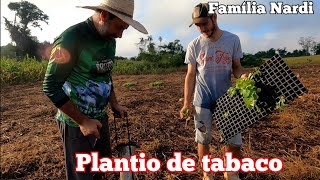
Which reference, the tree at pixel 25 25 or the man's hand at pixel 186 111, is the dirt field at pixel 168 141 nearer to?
the man's hand at pixel 186 111

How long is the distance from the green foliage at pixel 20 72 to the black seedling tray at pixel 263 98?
45.8 ft

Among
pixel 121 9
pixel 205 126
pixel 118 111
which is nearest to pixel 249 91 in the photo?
pixel 205 126

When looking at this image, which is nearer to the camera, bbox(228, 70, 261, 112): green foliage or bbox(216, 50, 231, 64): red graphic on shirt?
bbox(228, 70, 261, 112): green foliage

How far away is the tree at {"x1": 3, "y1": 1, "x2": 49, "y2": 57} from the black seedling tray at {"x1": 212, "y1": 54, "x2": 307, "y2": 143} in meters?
46.1

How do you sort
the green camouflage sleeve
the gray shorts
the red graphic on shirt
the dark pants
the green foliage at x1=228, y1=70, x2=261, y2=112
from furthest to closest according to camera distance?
the gray shorts < the red graphic on shirt < the green foliage at x1=228, y1=70, x2=261, y2=112 < the dark pants < the green camouflage sleeve

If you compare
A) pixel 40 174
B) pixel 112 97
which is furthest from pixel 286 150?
pixel 40 174

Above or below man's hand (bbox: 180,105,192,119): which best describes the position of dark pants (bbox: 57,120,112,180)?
below

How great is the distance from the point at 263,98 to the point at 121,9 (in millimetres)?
1460

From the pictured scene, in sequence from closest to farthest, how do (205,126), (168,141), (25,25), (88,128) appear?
(88,128) < (205,126) < (168,141) < (25,25)

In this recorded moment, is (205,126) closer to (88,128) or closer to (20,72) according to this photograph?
(88,128)

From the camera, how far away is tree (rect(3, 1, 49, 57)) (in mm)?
46094

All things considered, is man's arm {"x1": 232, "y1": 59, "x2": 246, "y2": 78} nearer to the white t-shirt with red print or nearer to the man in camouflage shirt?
the white t-shirt with red print

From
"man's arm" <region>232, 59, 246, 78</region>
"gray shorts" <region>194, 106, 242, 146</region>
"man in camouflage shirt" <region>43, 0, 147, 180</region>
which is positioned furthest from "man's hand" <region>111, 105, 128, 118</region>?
"man's arm" <region>232, 59, 246, 78</region>

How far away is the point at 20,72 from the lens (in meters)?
15.6
